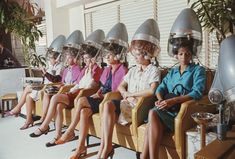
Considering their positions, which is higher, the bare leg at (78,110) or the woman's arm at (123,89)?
the woman's arm at (123,89)

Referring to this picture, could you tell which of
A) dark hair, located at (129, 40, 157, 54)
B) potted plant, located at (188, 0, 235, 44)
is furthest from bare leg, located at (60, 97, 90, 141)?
potted plant, located at (188, 0, 235, 44)

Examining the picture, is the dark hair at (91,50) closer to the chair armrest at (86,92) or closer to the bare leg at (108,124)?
the chair armrest at (86,92)

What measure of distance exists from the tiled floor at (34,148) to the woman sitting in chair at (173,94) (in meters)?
0.72

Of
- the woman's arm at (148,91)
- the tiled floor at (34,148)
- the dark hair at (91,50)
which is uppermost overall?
the dark hair at (91,50)

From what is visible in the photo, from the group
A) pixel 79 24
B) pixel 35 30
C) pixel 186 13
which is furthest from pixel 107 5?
pixel 186 13

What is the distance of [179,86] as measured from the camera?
2408 millimetres

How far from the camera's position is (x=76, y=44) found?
12.4ft

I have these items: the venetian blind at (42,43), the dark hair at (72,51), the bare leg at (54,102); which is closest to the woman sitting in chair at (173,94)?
the bare leg at (54,102)

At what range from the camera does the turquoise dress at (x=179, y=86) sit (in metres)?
2.23

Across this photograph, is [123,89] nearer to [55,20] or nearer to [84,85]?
[84,85]

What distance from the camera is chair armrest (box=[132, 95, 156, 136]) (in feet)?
8.08

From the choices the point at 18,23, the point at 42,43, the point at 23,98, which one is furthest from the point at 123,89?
the point at 42,43

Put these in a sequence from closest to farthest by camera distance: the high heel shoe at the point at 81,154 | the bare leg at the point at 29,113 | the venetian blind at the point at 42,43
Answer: the high heel shoe at the point at 81,154, the bare leg at the point at 29,113, the venetian blind at the point at 42,43

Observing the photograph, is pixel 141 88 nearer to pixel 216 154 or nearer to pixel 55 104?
pixel 55 104
